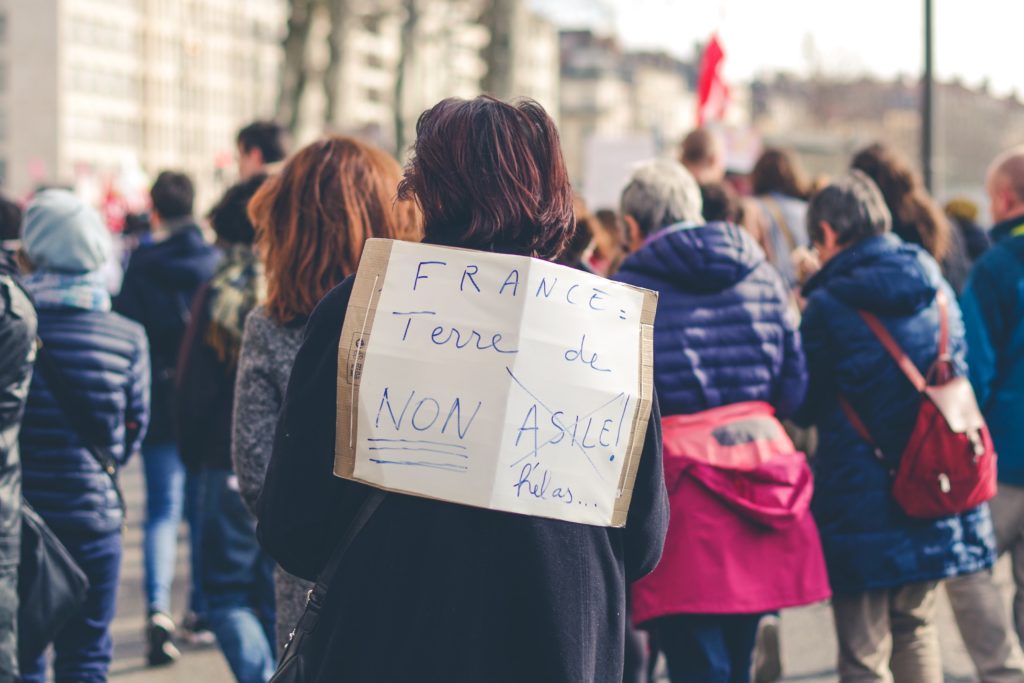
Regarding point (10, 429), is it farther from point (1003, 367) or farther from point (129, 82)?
point (129, 82)

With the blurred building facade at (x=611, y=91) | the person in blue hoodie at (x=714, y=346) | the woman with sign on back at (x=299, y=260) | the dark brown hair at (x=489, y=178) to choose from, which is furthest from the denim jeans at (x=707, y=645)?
the blurred building facade at (x=611, y=91)

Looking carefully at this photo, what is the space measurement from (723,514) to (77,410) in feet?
6.64

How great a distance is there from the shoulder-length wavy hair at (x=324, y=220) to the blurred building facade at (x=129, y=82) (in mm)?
82836

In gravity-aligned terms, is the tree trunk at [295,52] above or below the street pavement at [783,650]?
above

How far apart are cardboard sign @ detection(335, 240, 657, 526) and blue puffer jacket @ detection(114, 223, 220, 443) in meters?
4.27

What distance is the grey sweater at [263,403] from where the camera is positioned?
383cm

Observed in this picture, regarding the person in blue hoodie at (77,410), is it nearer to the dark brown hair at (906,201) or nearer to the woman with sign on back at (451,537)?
the woman with sign on back at (451,537)

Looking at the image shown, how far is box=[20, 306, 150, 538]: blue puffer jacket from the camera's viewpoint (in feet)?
15.0

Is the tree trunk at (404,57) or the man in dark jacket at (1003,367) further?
the tree trunk at (404,57)

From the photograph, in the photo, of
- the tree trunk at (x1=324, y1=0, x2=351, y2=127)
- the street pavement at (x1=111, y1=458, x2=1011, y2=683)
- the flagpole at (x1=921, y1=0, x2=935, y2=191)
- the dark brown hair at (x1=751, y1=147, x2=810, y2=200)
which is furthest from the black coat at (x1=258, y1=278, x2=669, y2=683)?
the tree trunk at (x1=324, y1=0, x2=351, y2=127)

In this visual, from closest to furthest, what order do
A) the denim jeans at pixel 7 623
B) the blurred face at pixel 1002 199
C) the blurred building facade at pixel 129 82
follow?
the denim jeans at pixel 7 623
the blurred face at pixel 1002 199
the blurred building facade at pixel 129 82

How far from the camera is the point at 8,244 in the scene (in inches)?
246

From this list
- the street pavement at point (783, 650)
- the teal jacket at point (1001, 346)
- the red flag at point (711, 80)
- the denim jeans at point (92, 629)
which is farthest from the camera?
the red flag at point (711, 80)

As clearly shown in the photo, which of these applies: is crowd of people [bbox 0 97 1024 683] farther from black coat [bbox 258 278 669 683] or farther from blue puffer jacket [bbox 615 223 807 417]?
black coat [bbox 258 278 669 683]
